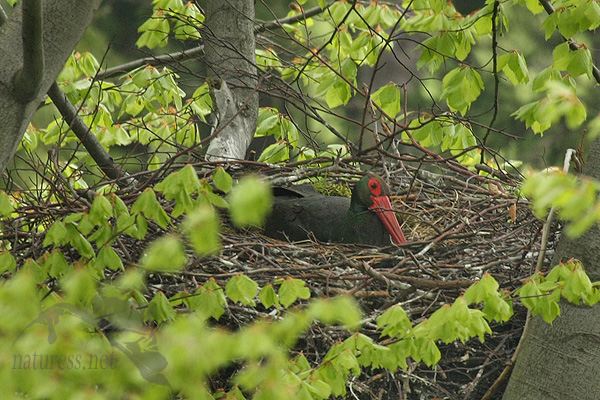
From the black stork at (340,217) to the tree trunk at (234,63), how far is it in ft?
1.61

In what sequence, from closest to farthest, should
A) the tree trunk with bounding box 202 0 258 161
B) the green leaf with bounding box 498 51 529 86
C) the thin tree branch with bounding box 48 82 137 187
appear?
1. the green leaf with bounding box 498 51 529 86
2. the thin tree branch with bounding box 48 82 137 187
3. the tree trunk with bounding box 202 0 258 161

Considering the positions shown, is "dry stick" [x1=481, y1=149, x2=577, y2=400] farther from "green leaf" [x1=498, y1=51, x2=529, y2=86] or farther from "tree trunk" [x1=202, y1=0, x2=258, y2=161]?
"tree trunk" [x1=202, y1=0, x2=258, y2=161]

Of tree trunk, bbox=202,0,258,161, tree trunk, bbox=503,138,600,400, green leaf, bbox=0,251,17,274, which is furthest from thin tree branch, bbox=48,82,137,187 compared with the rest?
tree trunk, bbox=503,138,600,400

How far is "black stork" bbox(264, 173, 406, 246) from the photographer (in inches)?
157

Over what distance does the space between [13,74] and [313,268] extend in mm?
1364

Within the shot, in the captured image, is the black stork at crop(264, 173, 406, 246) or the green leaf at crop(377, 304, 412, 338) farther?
the black stork at crop(264, 173, 406, 246)

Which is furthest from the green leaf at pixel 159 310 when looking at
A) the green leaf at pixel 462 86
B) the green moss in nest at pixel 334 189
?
the green moss in nest at pixel 334 189

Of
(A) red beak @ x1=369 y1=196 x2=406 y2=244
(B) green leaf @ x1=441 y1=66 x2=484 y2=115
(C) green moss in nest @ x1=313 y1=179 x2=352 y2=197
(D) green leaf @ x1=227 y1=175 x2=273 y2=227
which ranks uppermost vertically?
(B) green leaf @ x1=441 y1=66 x2=484 y2=115

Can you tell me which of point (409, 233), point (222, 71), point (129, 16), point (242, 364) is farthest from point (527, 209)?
point (129, 16)

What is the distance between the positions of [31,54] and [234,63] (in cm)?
245

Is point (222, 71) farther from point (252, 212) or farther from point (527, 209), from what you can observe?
point (252, 212)

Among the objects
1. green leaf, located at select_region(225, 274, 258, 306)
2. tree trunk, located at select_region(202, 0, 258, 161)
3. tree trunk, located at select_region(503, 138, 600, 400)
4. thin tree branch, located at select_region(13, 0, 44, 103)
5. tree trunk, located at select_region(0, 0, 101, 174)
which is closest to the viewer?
thin tree branch, located at select_region(13, 0, 44, 103)

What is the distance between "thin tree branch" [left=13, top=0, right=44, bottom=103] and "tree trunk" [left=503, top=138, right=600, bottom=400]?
2.01m

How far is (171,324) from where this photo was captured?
2439mm
